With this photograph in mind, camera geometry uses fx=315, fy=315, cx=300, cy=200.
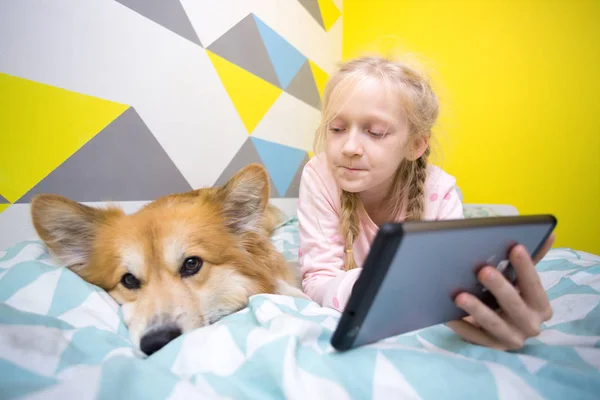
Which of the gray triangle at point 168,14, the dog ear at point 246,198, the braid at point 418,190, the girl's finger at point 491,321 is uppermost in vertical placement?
the gray triangle at point 168,14

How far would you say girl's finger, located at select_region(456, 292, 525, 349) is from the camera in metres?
0.52

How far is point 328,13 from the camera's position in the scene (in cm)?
269

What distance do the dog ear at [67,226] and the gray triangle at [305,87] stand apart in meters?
1.69

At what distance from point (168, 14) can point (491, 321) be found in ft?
5.15

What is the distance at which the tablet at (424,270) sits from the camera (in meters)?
0.41

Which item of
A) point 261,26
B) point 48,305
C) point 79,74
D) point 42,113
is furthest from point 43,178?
point 261,26

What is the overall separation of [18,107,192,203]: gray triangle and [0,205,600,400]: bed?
16.7 inches

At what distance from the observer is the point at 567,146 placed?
2.23 metres

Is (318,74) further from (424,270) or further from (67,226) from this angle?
(424,270)

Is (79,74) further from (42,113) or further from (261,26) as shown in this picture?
(261,26)

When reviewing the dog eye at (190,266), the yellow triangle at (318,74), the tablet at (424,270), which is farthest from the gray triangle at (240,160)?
the tablet at (424,270)

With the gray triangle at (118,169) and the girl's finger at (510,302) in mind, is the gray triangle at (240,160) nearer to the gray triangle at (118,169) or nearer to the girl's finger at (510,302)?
the gray triangle at (118,169)

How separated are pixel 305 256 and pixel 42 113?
975 mm

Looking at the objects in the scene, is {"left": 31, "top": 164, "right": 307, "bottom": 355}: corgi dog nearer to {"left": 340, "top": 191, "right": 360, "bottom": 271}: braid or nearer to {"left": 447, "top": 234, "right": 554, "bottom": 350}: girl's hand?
{"left": 340, "top": 191, "right": 360, "bottom": 271}: braid
